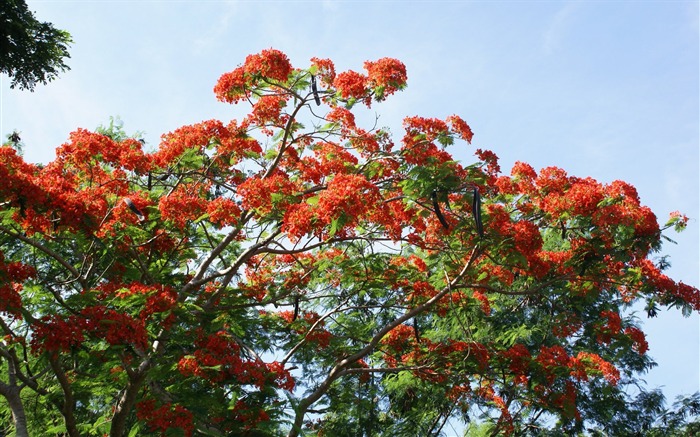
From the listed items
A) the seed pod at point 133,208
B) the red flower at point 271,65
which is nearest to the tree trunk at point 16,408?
the seed pod at point 133,208

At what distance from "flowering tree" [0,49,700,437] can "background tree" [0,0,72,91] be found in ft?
9.87

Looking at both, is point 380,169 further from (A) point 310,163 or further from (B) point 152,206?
(B) point 152,206

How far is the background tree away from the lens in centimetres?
1231

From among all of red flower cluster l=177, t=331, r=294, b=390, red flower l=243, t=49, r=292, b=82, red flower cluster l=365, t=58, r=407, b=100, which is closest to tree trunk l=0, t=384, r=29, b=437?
red flower cluster l=177, t=331, r=294, b=390

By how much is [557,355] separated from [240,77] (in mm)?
6449

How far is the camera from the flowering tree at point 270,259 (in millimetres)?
8219

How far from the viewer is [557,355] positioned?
11695 millimetres

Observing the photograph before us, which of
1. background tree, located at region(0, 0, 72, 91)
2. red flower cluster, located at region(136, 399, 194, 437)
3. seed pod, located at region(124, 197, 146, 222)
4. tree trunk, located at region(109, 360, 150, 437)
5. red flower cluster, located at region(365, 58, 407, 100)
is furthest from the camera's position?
background tree, located at region(0, 0, 72, 91)

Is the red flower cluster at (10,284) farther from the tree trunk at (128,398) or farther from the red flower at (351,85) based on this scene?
the red flower at (351,85)

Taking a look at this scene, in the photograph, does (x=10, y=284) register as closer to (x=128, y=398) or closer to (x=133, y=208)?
(x=133, y=208)

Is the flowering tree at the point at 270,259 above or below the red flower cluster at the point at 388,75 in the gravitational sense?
below

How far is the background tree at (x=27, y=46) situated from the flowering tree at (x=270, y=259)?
3.01 meters

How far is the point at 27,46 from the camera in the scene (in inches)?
500

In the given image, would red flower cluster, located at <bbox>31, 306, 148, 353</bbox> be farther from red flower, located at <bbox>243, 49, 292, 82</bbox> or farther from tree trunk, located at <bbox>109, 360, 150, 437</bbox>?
red flower, located at <bbox>243, 49, 292, 82</bbox>
